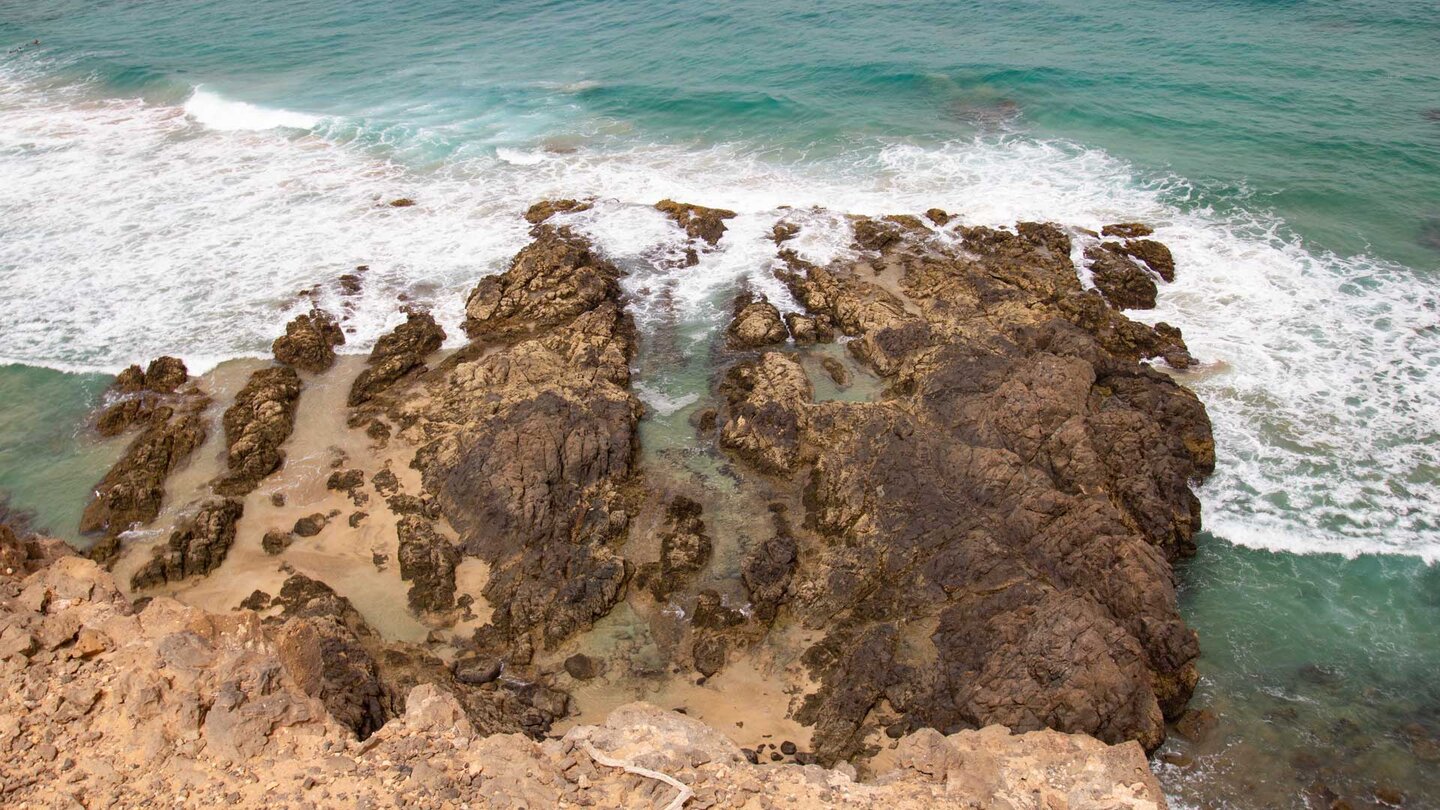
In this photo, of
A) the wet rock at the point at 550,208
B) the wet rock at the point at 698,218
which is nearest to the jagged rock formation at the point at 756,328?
the wet rock at the point at 698,218

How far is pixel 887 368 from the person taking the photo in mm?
20297

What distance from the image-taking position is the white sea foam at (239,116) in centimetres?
3691

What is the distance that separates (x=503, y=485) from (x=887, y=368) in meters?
9.50

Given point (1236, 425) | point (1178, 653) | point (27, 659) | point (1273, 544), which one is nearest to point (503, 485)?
point (27, 659)

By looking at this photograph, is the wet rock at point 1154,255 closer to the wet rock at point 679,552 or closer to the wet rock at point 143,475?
the wet rock at point 679,552

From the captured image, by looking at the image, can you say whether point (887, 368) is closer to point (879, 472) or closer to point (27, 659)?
point (879, 472)

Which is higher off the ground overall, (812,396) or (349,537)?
(812,396)

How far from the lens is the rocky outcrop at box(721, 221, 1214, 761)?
1288cm

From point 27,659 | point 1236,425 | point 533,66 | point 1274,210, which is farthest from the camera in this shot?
point 533,66

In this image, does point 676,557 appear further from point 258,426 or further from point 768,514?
point 258,426

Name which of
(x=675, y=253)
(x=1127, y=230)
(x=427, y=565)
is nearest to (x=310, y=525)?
(x=427, y=565)

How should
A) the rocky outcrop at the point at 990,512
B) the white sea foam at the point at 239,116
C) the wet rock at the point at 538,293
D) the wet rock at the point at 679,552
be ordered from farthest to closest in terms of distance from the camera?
the white sea foam at the point at 239,116 → the wet rock at the point at 538,293 → the wet rock at the point at 679,552 → the rocky outcrop at the point at 990,512

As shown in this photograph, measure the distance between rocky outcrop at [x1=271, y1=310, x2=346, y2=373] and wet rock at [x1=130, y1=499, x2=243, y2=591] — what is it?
552cm

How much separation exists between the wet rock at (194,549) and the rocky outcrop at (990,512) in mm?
10411
